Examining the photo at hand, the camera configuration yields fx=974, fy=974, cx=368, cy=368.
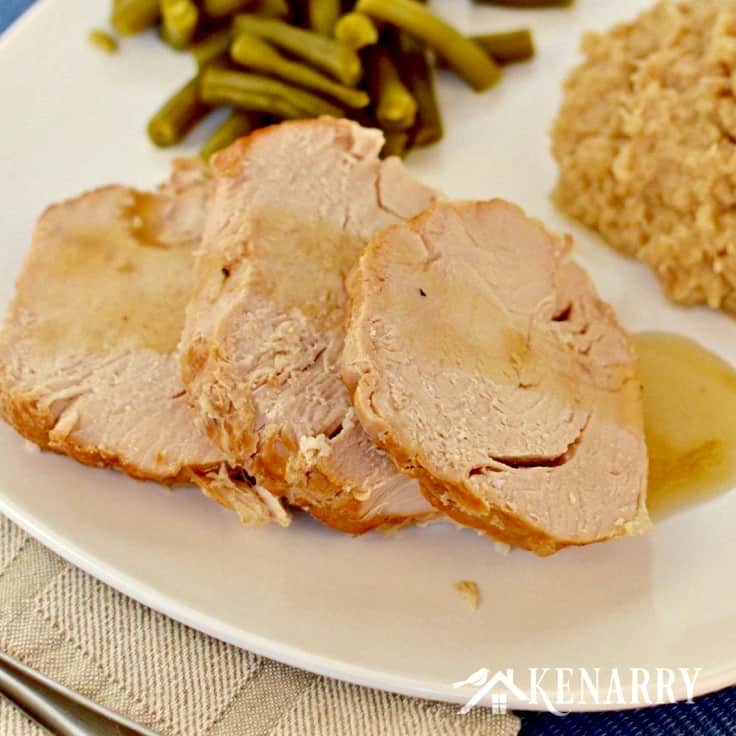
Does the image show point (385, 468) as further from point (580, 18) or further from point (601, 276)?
point (580, 18)

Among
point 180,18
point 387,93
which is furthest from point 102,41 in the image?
point 387,93

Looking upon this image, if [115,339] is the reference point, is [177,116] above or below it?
above

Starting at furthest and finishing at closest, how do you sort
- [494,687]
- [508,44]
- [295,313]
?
[508,44], [295,313], [494,687]

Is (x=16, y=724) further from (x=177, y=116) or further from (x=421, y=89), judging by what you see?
(x=421, y=89)

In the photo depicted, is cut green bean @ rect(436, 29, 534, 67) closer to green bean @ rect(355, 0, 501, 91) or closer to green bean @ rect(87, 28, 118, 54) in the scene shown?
green bean @ rect(355, 0, 501, 91)

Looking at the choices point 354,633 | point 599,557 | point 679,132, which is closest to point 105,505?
point 354,633
